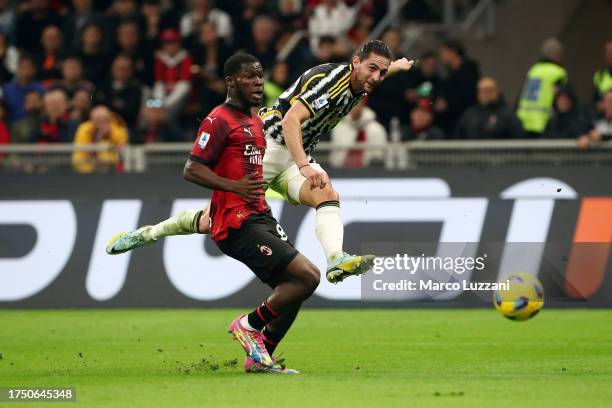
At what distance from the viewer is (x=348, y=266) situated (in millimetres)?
10469

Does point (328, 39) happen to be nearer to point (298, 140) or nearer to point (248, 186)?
point (298, 140)

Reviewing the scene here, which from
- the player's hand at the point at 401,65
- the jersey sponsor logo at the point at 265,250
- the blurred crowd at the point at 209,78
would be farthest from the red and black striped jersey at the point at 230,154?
the blurred crowd at the point at 209,78

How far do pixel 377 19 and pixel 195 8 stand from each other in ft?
10.1

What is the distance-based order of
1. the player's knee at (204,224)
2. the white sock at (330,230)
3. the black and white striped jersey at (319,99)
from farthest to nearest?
the player's knee at (204,224), the black and white striped jersey at (319,99), the white sock at (330,230)

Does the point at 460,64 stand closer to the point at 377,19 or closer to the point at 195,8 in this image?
the point at 377,19

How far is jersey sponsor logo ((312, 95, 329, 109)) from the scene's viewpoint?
11055mm

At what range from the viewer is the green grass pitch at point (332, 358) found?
9156mm

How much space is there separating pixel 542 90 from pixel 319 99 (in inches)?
337

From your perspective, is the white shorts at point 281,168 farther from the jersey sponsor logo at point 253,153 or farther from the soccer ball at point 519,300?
the soccer ball at point 519,300

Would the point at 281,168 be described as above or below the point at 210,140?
below

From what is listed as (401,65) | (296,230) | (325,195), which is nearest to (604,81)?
(296,230)

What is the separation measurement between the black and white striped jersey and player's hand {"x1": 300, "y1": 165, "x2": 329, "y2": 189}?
2.00 feet

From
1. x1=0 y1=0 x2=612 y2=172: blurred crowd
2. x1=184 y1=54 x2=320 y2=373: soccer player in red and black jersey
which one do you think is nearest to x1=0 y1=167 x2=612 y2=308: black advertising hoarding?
x1=0 y1=0 x2=612 y2=172: blurred crowd

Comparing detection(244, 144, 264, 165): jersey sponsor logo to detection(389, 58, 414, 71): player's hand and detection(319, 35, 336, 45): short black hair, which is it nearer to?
detection(389, 58, 414, 71): player's hand
